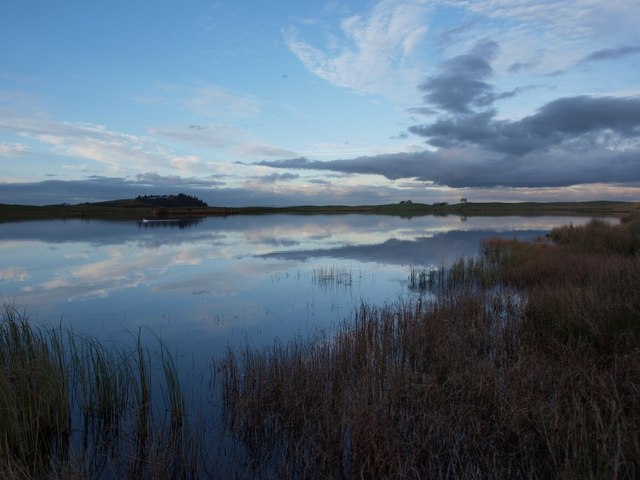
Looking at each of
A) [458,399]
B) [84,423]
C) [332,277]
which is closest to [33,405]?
[84,423]

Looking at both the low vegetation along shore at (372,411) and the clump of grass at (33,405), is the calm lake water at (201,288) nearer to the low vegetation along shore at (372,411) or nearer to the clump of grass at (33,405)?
the low vegetation along shore at (372,411)

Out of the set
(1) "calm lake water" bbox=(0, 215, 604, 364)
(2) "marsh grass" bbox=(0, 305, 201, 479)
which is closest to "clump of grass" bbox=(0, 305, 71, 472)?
(2) "marsh grass" bbox=(0, 305, 201, 479)

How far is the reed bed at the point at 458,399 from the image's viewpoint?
15.2 ft

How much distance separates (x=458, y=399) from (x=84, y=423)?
5.23 meters

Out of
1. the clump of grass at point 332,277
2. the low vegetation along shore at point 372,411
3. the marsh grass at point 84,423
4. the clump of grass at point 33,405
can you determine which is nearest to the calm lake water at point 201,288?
the clump of grass at point 332,277

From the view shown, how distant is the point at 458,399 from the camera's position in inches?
238

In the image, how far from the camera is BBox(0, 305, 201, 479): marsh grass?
505 centimetres

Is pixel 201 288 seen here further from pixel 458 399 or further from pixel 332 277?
pixel 458 399

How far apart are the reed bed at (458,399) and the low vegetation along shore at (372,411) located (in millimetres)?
28

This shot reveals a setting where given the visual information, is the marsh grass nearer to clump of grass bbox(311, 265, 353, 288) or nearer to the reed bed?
the reed bed

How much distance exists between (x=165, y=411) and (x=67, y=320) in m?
7.03

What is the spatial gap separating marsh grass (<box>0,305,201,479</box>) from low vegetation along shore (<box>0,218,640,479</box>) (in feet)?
0.08

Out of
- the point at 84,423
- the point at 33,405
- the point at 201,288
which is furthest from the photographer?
the point at 201,288

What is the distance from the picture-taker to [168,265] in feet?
75.7
